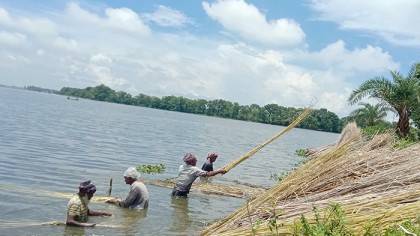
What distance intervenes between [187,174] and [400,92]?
578 inches

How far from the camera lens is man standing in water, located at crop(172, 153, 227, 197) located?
12.3 m

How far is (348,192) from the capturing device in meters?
Answer: 7.16

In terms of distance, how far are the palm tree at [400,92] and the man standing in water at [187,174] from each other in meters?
13.2

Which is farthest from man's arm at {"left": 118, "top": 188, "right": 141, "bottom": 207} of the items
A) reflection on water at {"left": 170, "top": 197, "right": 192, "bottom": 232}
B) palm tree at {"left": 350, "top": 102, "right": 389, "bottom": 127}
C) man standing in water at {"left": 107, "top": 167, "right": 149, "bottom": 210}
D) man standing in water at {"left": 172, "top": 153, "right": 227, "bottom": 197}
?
palm tree at {"left": 350, "top": 102, "right": 389, "bottom": 127}

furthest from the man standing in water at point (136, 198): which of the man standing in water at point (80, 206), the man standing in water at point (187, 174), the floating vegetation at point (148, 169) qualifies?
the floating vegetation at point (148, 169)

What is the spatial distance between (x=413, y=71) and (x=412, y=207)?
21071 mm

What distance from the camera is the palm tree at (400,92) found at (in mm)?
22812

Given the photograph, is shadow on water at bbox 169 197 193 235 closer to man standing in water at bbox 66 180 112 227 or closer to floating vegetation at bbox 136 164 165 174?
man standing in water at bbox 66 180 112 227

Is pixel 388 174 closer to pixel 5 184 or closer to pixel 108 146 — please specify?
pixel 5 184

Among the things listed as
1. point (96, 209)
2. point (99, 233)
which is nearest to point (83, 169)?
point (96, 209)

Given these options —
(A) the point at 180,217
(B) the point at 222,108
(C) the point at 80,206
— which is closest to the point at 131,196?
(A) the point at 180,217

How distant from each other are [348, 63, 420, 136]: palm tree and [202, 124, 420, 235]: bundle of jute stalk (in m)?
14.9

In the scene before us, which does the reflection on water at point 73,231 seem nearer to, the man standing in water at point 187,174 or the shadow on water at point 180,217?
the shadow on water at point 180,217

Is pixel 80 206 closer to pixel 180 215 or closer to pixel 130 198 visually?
pixel 130 198
